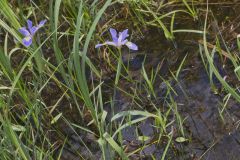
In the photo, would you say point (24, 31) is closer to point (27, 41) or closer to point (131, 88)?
point (27, 41)

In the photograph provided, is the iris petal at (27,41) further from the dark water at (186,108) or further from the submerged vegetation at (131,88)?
the dark water at (186,108)

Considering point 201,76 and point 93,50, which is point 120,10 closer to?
point 93,50

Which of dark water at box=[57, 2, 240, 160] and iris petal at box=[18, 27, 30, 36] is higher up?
iris petal at box=[18, 27, 30, 36]

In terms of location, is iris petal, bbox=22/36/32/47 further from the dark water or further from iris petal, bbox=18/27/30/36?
the dark water

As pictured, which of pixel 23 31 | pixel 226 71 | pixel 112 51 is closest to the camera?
pixel 23 31

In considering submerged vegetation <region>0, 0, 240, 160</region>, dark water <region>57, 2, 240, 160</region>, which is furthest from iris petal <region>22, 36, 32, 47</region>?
dark water <region>57, 2, 240, 160</region>

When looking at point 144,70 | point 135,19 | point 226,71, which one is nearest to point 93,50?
point 135,19

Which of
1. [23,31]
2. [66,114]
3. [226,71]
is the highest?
[23,31]

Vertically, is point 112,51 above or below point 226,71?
above
